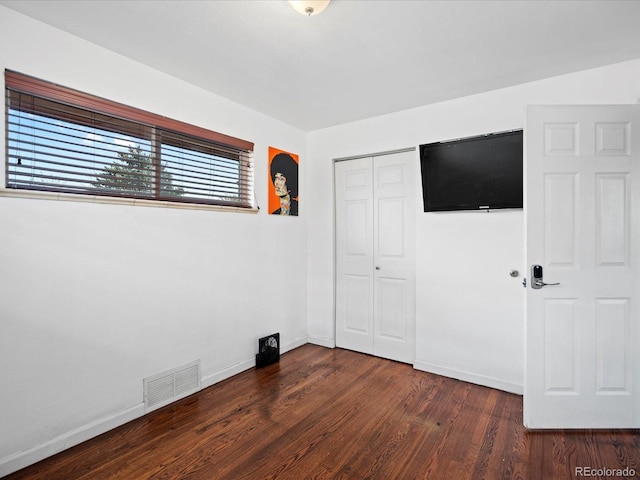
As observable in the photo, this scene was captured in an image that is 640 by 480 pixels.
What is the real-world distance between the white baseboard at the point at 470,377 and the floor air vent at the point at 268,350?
1377 mm

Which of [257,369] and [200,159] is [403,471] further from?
[200,159]

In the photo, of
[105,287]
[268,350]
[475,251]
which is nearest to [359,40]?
[475,251]

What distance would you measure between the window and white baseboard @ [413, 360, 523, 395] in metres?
2.41

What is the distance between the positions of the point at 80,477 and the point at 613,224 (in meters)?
3.49

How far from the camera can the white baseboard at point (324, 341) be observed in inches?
149

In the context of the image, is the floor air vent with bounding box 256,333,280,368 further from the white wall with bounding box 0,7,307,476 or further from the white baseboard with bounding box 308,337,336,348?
the white baseboard with bounding box 308,337,336,348

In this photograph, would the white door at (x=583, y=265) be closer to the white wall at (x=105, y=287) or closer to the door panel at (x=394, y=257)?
the door panel at (x=394, y=257)

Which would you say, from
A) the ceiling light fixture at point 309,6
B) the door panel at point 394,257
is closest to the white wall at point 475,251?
the door panel at point 394,257

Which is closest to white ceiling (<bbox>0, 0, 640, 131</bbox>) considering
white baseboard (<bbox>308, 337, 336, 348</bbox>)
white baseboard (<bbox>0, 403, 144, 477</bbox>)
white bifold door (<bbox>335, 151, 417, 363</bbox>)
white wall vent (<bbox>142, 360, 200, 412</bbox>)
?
white bifold door (<bbox>335, 151, 417, 363</bbox>)

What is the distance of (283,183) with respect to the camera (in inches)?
141

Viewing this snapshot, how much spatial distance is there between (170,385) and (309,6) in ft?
8.80

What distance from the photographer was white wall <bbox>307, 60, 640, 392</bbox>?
255 cm

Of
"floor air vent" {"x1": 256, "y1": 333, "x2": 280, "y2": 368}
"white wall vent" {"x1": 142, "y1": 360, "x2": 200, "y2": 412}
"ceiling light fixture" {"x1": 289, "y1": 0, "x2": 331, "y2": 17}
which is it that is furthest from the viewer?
"floor air vent" {"x1": 256, "y1": 333, "x2": 280, "y2": 368}

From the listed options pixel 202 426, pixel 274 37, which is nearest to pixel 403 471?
pixel 202 426
